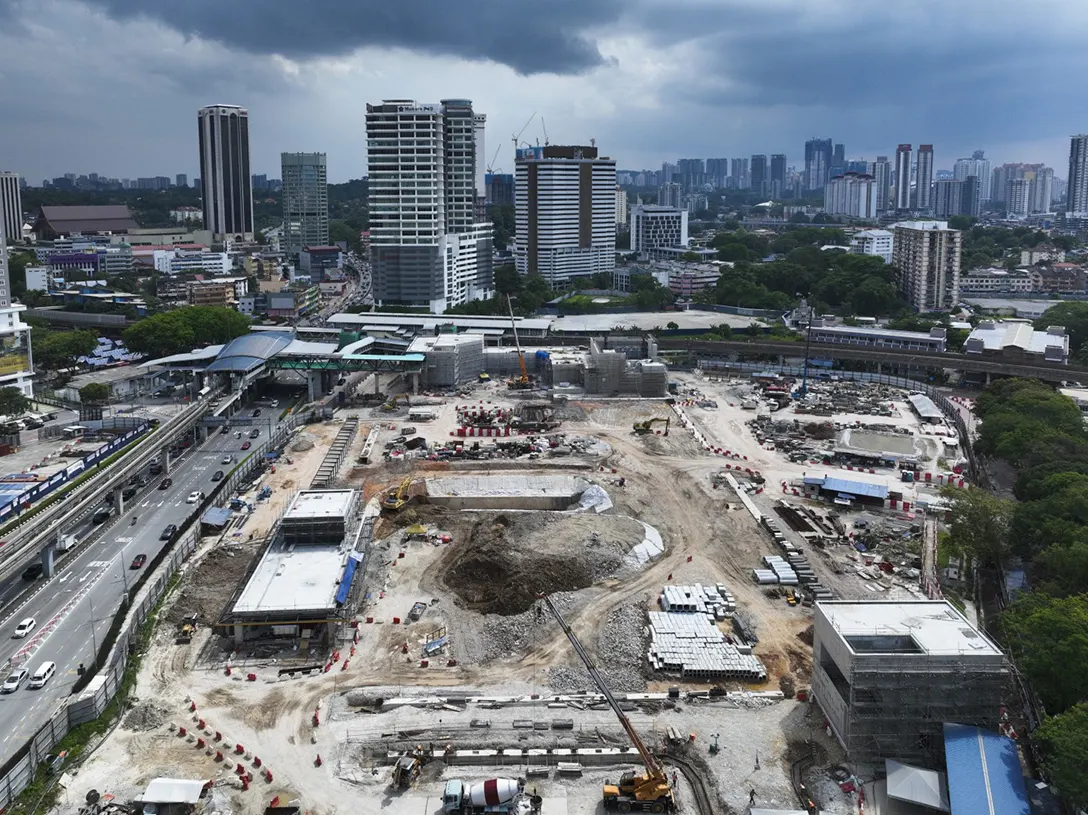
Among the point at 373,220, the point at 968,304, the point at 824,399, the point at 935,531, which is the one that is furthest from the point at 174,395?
the point at 968,304

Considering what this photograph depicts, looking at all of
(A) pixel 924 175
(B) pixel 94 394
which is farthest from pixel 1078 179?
(B) pixel 94 394

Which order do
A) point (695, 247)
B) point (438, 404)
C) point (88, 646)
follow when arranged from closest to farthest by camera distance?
point (88, 646) < point (438, 404) < point (695, 247)

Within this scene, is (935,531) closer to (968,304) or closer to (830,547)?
(830,547)

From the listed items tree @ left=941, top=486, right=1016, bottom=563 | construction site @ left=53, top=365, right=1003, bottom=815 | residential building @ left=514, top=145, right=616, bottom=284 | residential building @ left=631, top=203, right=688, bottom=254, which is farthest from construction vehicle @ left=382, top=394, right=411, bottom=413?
residential building @ left=631, top=203, right=688, bottom=254

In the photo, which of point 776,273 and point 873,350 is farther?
point 776,273

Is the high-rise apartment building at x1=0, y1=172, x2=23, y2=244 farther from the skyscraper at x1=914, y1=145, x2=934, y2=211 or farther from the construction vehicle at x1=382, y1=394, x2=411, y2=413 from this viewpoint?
the skyscraper at x1=914, y1=145, x2=934, y2=211

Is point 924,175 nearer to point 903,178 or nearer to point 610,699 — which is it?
point 903,178

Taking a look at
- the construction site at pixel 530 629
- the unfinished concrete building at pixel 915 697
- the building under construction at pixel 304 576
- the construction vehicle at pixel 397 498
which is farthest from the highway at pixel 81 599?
the unfinished concrete building at pixel 915 697
